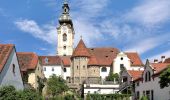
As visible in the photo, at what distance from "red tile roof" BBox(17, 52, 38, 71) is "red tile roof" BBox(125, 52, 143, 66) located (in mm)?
45845

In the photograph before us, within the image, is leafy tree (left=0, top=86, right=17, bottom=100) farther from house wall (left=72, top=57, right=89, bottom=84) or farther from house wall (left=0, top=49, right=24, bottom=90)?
house wall (left=72, top=57, right=89, bottom=84)

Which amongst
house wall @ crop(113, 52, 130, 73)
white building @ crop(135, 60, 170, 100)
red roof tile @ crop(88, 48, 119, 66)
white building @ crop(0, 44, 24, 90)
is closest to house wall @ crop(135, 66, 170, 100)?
white building @ crop(135, 60, 170, 100)

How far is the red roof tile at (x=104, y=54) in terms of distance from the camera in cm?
10125

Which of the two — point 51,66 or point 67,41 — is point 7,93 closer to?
point 51,66

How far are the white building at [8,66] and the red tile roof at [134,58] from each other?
63.9m

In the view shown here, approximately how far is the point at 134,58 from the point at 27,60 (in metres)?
50.7

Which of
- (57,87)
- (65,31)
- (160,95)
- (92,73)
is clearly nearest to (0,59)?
(160,95)

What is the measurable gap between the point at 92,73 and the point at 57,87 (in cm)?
2777

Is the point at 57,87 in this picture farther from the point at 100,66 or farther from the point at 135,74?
the point at 100,66

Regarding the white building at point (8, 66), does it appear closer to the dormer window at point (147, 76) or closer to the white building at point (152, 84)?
the white building at point (152, 84)

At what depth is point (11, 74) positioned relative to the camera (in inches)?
1384

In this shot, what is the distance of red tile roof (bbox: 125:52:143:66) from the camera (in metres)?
98.2

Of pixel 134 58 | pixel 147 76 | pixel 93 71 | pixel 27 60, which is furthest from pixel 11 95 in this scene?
pixel 134 58

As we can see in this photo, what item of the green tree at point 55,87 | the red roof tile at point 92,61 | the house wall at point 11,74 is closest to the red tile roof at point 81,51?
the red roof tile at point 92,61
